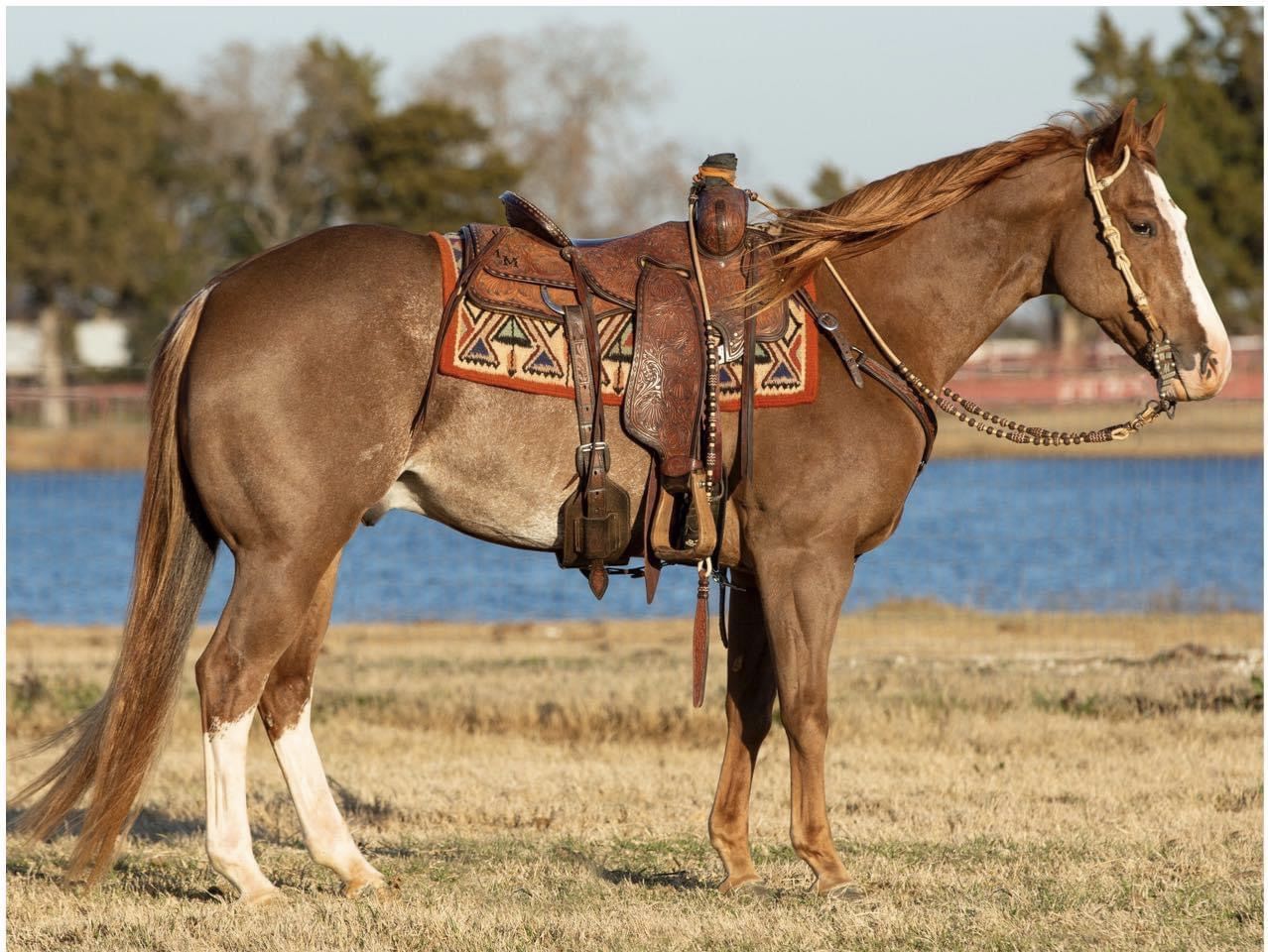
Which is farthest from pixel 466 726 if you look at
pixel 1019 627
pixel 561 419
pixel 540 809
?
pixel 1019 627

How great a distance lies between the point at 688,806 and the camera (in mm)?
6953

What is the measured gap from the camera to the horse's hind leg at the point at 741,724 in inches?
214

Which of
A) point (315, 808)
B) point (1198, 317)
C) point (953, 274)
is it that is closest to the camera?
point (1198, 317)

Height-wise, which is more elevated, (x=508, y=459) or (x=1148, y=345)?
(x=1148, y=345)

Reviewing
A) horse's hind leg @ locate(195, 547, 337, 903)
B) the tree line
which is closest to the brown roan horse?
horse's hind leg @ locate(195, 547, 337, 903)

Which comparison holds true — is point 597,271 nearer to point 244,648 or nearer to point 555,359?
point 555,359

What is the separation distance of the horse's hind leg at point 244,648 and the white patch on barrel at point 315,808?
0.87 feet

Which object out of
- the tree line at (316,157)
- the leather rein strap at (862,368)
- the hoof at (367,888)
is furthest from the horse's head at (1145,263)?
the tree line at (316,157)

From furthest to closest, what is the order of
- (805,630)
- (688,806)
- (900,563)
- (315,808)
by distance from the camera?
(900,563)
(688,806)
(315,808)
(805,630)

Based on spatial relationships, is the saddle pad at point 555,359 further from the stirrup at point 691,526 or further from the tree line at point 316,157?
the tree line at point 316,157

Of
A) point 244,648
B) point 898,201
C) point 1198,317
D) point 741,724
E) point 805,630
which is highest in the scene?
point 898,201

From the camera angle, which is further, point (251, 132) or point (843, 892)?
point (251, 132)

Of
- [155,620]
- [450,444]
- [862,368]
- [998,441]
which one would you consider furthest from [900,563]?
[155,620]

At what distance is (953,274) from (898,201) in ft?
0.99
